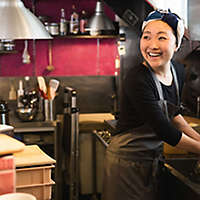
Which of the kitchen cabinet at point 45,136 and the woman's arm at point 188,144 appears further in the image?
the kitchen cabinet at point 45,136

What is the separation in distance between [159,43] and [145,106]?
0.42m

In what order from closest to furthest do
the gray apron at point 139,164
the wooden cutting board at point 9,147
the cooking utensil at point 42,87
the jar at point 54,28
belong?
the wooden cutting board at point 9,147
the gray apron at point 139,164
the cooking utensil at point 42,87
the jar at point 54,28

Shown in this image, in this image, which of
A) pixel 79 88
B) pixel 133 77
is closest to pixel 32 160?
pixel 133 77

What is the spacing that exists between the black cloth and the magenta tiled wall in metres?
3.46

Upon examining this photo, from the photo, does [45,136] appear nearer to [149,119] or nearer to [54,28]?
[54,28]

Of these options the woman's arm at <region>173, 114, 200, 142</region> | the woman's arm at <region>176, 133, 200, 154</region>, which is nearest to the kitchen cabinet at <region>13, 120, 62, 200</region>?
the woman's arm at <region>173, 114, 200, 142</region>

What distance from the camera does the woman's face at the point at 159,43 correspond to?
2551 mm

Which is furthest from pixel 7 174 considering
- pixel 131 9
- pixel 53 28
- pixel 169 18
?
pixel 53 28

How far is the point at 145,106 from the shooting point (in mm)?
2451

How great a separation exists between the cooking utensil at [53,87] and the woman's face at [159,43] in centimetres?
237

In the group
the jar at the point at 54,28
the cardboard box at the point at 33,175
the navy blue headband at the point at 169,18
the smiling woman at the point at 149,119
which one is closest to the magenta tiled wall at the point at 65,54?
the jar at the point at 54,28

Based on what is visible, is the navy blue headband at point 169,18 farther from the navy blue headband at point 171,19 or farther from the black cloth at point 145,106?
the black cloth at point 145,106

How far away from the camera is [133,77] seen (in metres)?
2.53

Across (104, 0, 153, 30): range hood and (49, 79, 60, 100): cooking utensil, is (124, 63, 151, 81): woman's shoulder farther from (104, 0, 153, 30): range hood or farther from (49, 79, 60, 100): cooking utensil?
(49, 79, 60, 100): cooking utensil
